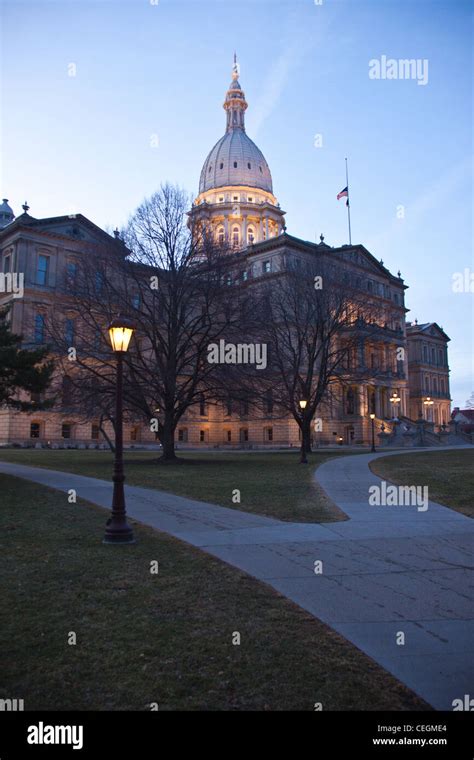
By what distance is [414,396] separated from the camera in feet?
351

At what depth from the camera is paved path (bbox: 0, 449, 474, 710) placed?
16.0ft

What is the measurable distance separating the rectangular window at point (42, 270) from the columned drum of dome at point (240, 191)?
48.4 m

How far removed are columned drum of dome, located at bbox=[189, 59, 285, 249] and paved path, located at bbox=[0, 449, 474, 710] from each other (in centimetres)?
9771

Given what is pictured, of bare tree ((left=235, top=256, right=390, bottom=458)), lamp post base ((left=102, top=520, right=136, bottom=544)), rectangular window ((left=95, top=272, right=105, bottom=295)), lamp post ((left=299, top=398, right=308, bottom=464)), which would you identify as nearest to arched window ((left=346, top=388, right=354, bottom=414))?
bare tree ((left=235, top=256, right=390, bottom=458))

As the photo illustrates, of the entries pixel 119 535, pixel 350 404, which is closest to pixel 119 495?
pixel 119 535

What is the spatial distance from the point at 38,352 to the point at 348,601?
16.9 meters

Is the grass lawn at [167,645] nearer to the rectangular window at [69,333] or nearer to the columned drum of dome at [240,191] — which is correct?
the rectangular window at [69,333]

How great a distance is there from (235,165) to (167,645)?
396 feet

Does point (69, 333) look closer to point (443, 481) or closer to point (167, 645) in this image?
point (443, 481)

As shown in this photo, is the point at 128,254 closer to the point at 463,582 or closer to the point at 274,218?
the point at 463,582

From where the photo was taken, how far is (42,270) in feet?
204

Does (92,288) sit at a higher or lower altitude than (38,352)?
higher
